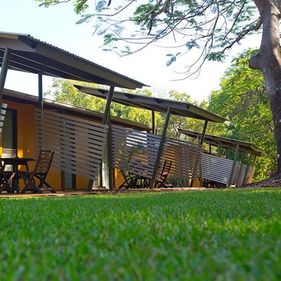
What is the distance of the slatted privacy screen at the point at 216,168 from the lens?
20453mm

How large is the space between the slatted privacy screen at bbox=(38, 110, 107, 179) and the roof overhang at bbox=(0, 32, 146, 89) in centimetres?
99

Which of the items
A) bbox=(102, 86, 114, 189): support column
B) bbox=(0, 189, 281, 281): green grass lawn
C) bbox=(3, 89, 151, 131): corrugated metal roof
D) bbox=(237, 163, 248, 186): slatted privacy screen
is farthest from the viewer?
bbox=(237, 163, 248, 186): slatted privacy screen

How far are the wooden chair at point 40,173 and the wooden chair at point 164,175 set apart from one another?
5.04 m

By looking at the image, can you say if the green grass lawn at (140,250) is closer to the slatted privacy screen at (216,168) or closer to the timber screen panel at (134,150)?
the timber screen panel at (134,150)

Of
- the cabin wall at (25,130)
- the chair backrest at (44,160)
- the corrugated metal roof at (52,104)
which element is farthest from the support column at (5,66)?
the cabin wall at (25,130)

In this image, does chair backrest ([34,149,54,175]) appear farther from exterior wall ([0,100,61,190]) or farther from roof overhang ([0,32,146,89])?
exterior wall ([0,100,61,190])

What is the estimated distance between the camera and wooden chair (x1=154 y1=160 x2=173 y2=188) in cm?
1501

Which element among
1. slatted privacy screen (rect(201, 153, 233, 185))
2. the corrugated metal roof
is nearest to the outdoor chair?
the corrugated metal roof

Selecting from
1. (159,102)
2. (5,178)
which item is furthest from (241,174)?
(5,178)

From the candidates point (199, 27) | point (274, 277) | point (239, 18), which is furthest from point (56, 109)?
point (274, 277)

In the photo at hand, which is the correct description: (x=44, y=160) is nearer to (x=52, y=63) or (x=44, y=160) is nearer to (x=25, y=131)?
(x=52, y=63)

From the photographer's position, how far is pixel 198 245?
2.13m

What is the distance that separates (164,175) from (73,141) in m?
5.13

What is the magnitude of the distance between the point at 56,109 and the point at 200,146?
540 centimetres
